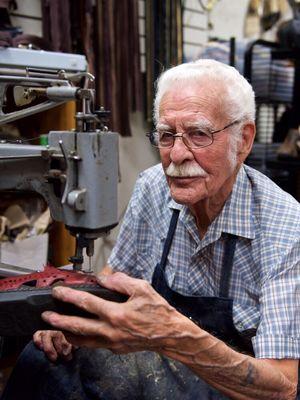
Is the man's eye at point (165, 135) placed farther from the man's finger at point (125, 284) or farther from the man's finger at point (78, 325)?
the man's finger at point (78, 325)

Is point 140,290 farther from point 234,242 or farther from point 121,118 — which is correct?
point 121,118

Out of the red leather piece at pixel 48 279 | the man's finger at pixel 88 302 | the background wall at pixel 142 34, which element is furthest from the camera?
the background wall at pixel 142 34

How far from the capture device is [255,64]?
320 cm

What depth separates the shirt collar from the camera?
1.30 meters

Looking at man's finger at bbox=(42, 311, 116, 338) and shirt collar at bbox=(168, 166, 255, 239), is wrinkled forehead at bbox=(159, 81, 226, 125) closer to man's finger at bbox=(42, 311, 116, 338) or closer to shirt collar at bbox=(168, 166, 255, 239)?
shirt collar at bbox=(168, 166, 255, 239)

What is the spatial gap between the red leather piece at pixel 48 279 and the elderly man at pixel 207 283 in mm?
51

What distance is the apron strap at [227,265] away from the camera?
4.34 feet

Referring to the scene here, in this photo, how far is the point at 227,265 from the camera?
133 cm

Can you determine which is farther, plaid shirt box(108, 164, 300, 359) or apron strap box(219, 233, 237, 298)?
apron strap box(219, 233, 237, 298)

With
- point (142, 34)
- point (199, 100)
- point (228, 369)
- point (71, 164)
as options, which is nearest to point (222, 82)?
point (199, 100)

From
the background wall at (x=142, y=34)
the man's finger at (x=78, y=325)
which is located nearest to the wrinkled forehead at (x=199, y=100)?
the man's finger at (x=78, y=325)

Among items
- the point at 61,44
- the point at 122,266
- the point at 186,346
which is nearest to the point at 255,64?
the point at 61,44

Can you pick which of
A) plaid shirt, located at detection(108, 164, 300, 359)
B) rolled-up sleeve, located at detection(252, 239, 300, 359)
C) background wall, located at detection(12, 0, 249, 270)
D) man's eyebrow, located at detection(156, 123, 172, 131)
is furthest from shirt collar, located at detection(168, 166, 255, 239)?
background wall, located at detection(12, 0, 249, 270)

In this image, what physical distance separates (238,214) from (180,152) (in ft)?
0.76
